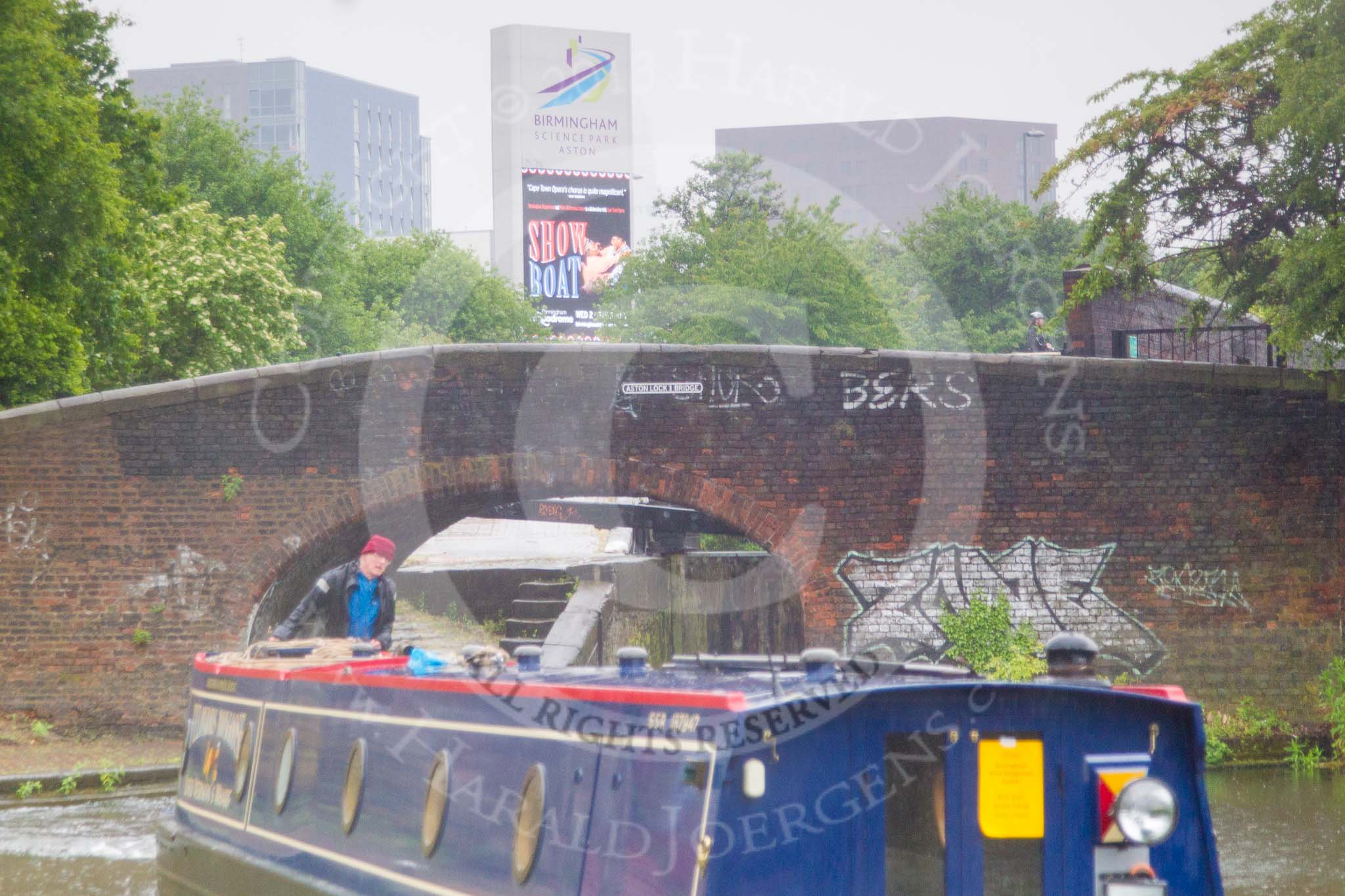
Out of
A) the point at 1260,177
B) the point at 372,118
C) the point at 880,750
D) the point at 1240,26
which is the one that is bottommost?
the point at 880,750

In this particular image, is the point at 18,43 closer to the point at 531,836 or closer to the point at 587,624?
the point at 587,624

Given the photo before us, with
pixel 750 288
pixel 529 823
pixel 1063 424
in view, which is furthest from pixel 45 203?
pixel 750 288

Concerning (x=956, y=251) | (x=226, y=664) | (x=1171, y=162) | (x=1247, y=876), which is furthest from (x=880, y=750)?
(x=956, y=251)

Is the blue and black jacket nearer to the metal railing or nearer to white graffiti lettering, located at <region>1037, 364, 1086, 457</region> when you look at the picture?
white graffiti lettering, located at <region>1037, 364, 1086, 457</region>

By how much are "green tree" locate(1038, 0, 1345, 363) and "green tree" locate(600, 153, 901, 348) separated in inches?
666

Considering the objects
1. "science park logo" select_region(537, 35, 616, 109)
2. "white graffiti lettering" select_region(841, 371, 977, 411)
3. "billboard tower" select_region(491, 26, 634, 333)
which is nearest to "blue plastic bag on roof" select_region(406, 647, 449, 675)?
"white graffiti lettering" select_region(841, 371, 977, 411)

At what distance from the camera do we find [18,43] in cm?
1298

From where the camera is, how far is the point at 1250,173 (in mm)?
12266

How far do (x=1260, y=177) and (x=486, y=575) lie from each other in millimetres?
11164

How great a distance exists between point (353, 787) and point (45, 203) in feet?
32.4

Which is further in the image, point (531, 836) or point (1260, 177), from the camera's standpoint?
point (1260, 177)

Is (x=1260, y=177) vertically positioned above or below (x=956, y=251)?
below

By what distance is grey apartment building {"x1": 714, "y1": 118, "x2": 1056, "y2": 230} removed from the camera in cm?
8656

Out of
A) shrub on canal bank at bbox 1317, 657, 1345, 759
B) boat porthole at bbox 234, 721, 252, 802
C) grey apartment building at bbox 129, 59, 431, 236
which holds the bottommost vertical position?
shrub on canal bank at bbox 1317, 657, 1345, 759
